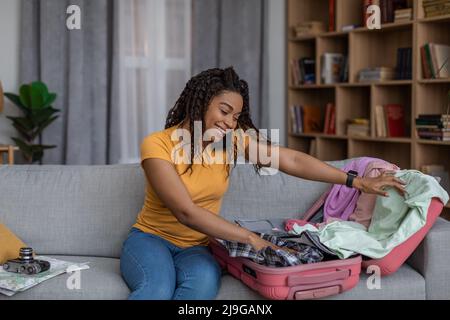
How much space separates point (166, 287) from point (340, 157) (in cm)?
305

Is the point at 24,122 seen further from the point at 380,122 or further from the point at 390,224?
the point at 390,224

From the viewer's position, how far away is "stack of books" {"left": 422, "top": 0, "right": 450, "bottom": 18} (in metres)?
3.67

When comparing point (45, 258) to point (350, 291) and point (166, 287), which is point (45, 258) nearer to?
point (166, 287)

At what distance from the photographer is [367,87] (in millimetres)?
4555

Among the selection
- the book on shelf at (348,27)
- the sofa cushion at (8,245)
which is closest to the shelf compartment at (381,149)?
the book on shelf at (348,27)

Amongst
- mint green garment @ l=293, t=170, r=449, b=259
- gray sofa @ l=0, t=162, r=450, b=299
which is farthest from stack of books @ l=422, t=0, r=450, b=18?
mint green garment @ l=293, t=170, r=449, b=259

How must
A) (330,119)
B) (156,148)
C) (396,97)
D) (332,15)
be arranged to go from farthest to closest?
(330,119) → (332,15) → (396,97) → (156,148)

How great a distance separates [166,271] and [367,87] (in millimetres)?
3008

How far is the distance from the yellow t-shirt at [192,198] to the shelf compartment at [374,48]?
8.19 ft

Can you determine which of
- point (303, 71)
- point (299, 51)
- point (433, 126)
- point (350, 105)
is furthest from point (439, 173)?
point (299, 51)
